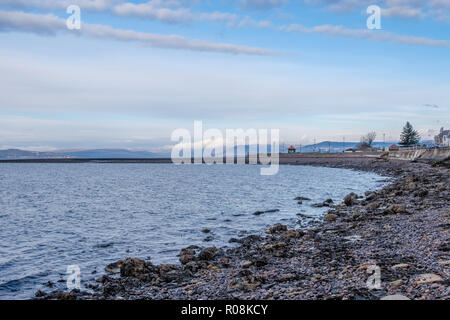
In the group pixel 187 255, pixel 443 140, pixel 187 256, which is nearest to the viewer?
pixel 187 256

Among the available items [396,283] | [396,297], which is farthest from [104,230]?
[396,297]

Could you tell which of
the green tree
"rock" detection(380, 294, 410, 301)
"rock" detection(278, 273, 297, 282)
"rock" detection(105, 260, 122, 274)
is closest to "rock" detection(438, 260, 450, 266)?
"rock" detection(380, 294, 410, 301)

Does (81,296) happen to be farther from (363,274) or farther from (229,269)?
(363,274)

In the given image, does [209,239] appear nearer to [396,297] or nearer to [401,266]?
[401,266]

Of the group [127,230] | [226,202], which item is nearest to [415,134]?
[226,202]

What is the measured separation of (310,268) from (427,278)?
3695mm

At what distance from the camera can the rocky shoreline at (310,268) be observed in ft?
31.1

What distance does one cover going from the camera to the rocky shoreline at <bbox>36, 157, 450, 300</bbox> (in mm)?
9477

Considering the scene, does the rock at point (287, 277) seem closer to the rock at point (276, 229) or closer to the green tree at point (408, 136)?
the rock at point (276, 229)

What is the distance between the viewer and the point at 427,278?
30.2 ft

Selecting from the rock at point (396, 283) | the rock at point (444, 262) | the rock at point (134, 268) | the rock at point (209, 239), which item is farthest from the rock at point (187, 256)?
the rock at point (444, 262)

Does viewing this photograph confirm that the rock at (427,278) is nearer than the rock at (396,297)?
No
